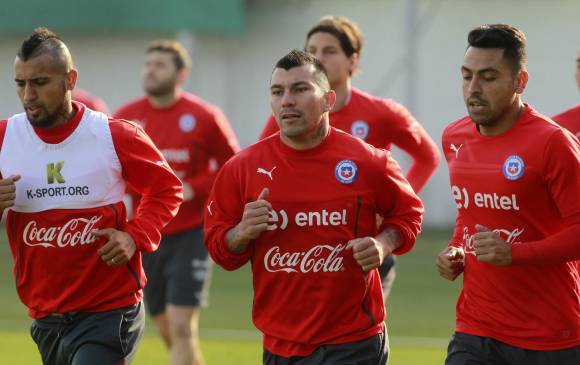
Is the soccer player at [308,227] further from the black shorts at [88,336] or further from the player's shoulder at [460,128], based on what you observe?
the black shorts at [88,336]

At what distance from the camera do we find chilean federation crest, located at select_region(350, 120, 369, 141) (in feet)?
28.6

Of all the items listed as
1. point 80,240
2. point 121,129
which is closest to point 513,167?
point 121,129

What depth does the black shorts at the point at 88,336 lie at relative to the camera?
6.88 m

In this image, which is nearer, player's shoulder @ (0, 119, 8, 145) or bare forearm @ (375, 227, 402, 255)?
bare forearm @ (375, 227, 402, 255)

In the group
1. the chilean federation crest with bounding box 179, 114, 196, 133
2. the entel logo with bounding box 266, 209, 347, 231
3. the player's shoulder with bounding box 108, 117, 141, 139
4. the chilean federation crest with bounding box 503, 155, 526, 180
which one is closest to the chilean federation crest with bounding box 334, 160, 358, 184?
the entel logo with bounding box 266, 209, 347, 231

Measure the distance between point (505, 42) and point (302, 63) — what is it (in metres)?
1.03

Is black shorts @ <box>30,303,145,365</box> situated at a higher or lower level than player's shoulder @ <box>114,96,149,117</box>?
lower

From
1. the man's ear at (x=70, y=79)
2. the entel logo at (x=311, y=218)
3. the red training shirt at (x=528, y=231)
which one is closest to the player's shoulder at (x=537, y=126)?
the red training shirt at (x=528, y=231)

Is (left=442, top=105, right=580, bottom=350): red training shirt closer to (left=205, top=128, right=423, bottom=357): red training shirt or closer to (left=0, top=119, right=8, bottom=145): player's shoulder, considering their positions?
(left=205, top=128, right=423, bottom=357): red training shirt

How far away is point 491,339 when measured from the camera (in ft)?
21.4

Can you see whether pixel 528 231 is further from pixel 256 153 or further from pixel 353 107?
pixel 353 107

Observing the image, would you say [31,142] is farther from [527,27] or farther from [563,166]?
[527,27]

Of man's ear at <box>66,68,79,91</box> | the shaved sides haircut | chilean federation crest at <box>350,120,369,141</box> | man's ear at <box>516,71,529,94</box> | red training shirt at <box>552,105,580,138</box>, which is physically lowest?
chilean federation crest at <box>350,120,369,141</box>

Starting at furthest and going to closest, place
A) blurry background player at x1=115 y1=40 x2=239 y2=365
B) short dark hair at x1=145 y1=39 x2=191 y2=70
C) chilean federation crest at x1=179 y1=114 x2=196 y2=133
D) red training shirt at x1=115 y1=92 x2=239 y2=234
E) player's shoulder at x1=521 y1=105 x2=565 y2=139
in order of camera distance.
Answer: short dark hair at x1=145 y1=39 x2=191 y2=70
chilean federation crest at x1=179 y1=114 x2=196 y2=133
red training shirt at x1=115 y1=92 x2=239 y2=234
blurry background player at x1=115 y1=40 x2=239 y2=365
player's shoulder at x1=521 y1=105 x2=565 y2=139
